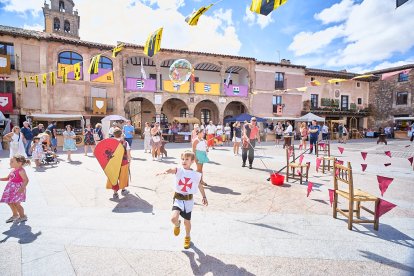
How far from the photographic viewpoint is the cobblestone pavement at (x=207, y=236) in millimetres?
2531

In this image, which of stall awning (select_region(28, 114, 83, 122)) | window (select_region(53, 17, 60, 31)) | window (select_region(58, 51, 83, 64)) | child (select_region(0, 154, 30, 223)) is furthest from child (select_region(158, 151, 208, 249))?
window (select_region(53, 17, 60, 31))

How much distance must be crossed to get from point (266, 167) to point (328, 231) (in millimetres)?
4755

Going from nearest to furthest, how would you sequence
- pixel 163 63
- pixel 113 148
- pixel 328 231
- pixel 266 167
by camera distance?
pixel 328 231 → pixel 113 148 → pixel 266 167 → pixel 163 63

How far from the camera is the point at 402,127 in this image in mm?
27344

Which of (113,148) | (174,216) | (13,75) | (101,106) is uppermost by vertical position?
(13,75)

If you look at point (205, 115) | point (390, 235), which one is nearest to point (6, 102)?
point (205, 115)

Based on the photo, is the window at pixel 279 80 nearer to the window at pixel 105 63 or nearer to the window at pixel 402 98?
the window at pixel 402 98

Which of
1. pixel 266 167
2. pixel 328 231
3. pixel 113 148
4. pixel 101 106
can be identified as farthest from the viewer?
pixel 101 106

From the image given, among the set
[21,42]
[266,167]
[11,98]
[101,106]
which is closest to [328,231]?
[266,167]

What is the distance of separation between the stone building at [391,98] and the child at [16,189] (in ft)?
112

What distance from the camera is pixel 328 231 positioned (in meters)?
3.36

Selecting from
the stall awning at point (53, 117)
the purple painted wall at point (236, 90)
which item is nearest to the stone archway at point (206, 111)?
the purple painted wall at point (236, 90)

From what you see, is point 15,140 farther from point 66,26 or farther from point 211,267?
point 66,26

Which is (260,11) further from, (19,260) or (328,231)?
(19,260)
